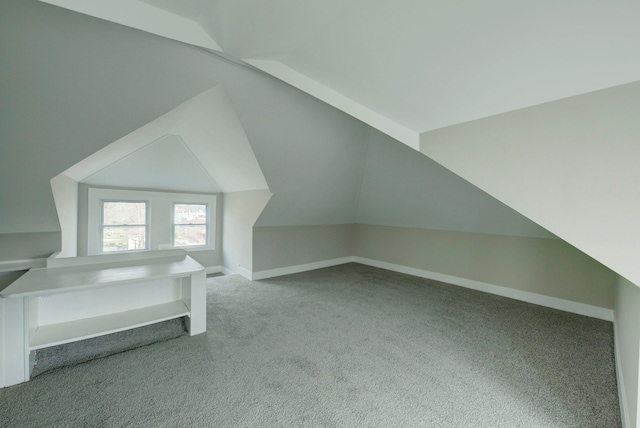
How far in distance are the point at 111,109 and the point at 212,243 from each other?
3.55 metres

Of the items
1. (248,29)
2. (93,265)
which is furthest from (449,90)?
(93,265)

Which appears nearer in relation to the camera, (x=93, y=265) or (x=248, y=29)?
(x=248, y=29)

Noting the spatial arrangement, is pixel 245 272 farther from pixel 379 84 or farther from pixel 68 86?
pixel 379 84

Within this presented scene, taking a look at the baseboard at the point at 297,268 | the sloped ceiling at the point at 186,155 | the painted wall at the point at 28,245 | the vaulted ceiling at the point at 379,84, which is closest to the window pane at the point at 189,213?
the sloped ceiling at the point at 186,155

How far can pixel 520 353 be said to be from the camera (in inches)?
97.3

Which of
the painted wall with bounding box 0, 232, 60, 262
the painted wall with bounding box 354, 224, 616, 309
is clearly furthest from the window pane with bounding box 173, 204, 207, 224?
the painted wall with bounding box 354, 224, 616, 309

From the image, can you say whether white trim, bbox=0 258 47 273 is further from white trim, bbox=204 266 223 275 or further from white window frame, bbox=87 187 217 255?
white trim, bbox=204 266 223 275

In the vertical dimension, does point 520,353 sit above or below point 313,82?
below

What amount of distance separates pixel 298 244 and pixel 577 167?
4.27 meters

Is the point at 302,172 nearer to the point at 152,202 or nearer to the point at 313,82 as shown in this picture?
the point at 313,82

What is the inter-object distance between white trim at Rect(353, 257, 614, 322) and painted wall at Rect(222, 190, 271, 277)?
2677mm

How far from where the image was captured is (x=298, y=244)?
517 centimetres

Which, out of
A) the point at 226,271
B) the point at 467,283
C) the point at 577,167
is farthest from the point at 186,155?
the point at 467,283

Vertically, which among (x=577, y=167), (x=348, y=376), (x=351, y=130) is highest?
(x=351, y=130)
